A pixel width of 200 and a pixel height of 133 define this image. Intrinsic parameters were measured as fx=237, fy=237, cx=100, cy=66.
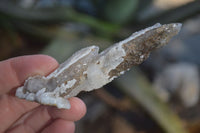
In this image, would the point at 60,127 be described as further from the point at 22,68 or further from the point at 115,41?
the point at 115,41

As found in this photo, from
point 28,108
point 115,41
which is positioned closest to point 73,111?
point 28,108

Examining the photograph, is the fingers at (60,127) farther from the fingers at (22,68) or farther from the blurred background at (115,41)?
the blurred background at (115,41)

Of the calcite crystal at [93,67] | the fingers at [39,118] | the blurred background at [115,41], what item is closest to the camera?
the calcite crystal at [93,67]

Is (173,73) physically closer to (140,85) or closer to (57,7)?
(140,85)

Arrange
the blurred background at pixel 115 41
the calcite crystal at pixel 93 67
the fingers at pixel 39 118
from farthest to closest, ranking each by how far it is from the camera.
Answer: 1. the blurred background at pixel 115 41
2. the fingers at pixel 39 118
3. the calcite crystal at pixel 93 67

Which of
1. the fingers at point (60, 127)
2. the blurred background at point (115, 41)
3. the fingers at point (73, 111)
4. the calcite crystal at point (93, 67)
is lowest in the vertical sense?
the fingers at point (60, 127)

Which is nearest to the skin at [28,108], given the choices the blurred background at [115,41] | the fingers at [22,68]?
the fingers at [22,68]

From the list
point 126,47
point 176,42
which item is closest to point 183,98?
point 176,42

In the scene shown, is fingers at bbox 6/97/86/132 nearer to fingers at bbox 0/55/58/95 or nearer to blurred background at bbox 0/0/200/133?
fingers at bbox 0/55/58/95
